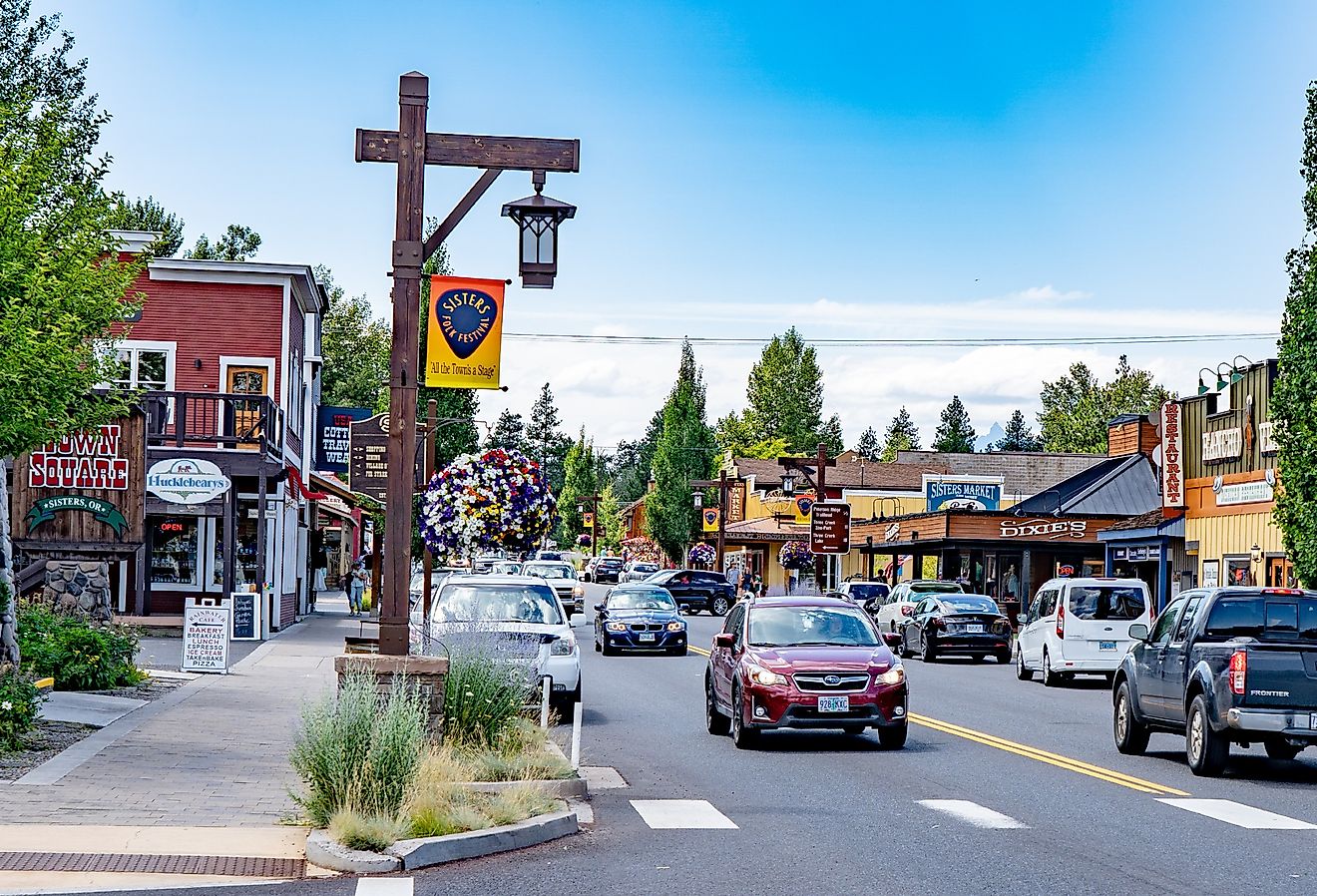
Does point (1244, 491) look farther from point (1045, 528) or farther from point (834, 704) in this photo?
point (834, 704)

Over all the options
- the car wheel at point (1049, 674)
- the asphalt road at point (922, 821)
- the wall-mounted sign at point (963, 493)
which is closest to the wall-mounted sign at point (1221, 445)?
the car wheel at point (1049, 674)

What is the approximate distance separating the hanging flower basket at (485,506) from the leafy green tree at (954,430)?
121 m

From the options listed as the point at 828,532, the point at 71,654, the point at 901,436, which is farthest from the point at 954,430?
the point at 71,654

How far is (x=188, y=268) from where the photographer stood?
3872 centimetres

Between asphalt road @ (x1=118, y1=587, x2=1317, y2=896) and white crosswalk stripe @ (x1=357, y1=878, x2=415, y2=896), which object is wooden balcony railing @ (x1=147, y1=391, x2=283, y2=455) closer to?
asphalt road @ (x1=118, y1=587, x2=1317, y2=896)

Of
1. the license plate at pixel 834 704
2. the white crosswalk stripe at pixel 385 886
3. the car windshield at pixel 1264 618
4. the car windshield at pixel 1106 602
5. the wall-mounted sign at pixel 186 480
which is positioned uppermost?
the wall-mounted sign at pixel 186 480

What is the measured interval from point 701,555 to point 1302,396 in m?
66.1

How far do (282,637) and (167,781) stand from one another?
23005 mm

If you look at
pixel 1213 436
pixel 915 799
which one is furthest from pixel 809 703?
pixel 1213 436

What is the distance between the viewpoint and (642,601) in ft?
123

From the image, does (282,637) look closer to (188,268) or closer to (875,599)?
(188,268)

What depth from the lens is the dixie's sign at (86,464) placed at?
22.8 metres

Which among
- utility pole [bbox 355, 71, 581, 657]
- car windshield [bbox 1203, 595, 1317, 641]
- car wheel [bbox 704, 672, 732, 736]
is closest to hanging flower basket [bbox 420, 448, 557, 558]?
car wheel [bbox 704, 672, 732, 736]

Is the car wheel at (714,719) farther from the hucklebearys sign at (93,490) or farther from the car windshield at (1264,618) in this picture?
the hucklebearys sign at (93,490)
